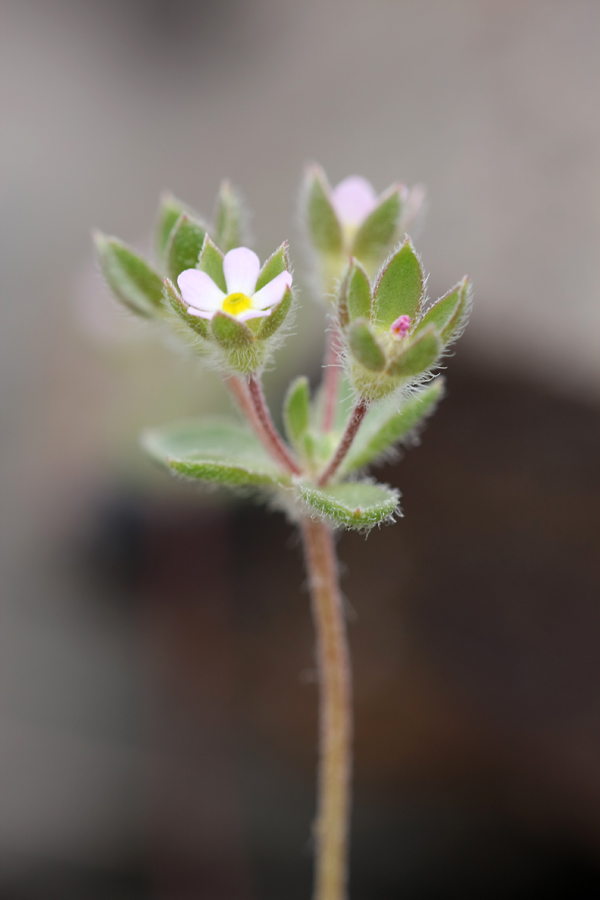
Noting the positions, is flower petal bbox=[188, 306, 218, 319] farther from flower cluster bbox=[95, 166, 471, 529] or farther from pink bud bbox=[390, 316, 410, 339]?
pink bud bbox=[390, 316, 410, 339]

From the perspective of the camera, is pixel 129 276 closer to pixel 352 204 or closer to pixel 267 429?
pixel 267 429

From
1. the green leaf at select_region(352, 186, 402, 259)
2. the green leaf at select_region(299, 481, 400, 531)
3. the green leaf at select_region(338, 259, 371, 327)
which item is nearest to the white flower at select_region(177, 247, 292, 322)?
the green leaf at select_region(338, 259, 371, 327)

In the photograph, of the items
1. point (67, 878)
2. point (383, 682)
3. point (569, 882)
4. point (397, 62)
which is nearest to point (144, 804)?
point (67, 878)

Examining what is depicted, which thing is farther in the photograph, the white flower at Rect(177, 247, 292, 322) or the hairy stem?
the hairy stem

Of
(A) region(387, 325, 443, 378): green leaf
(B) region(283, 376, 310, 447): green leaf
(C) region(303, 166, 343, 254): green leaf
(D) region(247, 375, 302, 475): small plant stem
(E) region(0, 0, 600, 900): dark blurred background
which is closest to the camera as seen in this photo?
(A) region(387, 325, 443, 378): green leaf

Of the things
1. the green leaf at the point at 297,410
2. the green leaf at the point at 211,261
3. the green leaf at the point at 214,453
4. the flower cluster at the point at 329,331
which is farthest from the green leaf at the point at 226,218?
the green leaf at the point at 214,453

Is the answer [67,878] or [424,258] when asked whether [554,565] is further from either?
[67,878]
